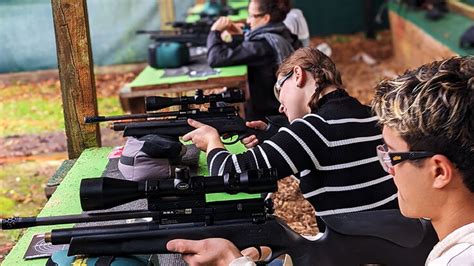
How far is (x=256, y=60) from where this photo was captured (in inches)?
230

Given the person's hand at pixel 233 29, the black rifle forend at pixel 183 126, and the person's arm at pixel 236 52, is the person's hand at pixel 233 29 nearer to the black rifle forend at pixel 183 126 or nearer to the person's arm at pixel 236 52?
the person's arm at pixel 236 52

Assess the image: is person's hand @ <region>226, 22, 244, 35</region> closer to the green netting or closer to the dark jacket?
the dark jacket

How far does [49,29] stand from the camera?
27.0 ft

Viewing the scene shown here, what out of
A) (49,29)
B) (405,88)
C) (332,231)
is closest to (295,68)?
(332,231)

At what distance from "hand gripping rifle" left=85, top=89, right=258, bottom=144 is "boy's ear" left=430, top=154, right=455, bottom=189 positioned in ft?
6.02

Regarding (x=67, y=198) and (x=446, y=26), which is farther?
(x=446, y=26)

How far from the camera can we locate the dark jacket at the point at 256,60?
5.78m

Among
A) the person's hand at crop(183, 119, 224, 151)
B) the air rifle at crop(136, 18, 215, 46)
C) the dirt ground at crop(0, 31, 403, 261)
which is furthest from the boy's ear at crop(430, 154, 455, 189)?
the air rifle at crop(136, 18, 215, 46)

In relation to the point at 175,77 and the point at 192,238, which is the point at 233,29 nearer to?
the point at 175,77

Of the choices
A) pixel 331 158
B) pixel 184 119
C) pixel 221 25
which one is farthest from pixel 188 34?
pixel 331 158

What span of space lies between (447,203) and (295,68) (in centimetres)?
152

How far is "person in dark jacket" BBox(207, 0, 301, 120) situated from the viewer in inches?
227

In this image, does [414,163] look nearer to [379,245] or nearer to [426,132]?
[426,132]

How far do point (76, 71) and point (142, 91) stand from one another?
5.02ft
